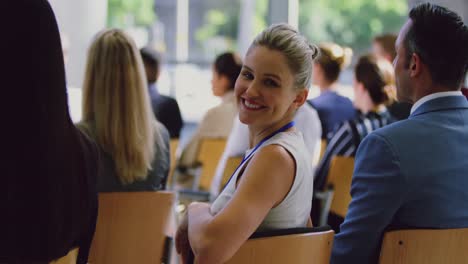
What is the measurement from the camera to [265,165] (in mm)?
1664

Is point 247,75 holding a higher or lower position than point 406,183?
higher

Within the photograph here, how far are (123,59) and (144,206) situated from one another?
65 centimetres

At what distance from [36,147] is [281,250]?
2.10 ft

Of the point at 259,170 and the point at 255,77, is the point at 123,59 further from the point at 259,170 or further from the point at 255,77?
the point at 259,170

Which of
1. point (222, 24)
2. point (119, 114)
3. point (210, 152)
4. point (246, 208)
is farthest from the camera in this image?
point (222, 24)

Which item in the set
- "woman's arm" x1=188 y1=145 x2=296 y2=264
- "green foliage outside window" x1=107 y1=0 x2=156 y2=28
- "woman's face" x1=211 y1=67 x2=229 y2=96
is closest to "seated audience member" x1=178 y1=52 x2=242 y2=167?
"woman's face" x1=211 y1=67 x2=229 y2=96

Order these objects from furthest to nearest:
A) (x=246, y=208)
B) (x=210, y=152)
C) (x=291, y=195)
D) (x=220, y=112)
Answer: (x=220, y=112), (x=210, y=152), (x=291, y=195), (x=246, y=208)

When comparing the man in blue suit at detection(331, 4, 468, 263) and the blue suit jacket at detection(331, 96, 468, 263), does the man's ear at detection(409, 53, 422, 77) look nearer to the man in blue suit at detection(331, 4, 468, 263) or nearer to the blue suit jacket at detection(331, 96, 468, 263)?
the man in blue suit at detection(331, 4, 468, 263)

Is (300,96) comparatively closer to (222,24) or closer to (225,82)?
(225,82)

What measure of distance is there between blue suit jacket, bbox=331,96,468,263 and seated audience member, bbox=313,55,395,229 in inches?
67.3

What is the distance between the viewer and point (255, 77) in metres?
1.85

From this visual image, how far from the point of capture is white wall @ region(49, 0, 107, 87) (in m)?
4.89

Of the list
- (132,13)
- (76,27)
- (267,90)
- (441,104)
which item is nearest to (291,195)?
(267,90)

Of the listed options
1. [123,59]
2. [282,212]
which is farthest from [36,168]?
[123,59]
